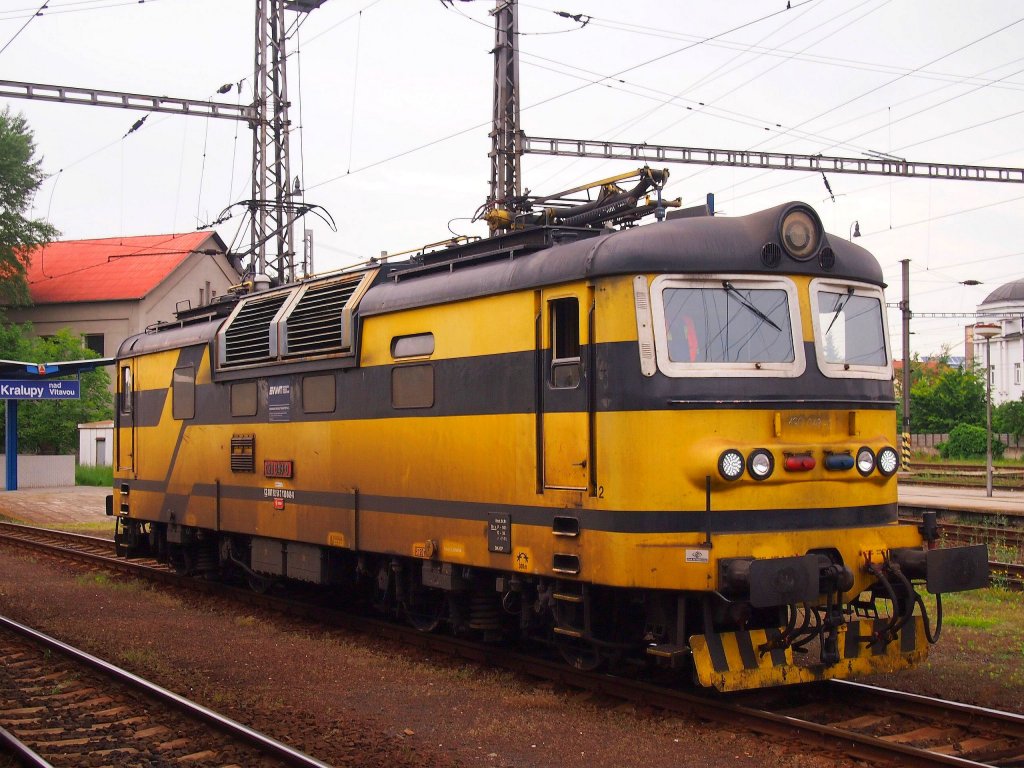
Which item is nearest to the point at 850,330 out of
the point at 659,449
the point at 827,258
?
the point at 827,258

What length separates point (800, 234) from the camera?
8641mm

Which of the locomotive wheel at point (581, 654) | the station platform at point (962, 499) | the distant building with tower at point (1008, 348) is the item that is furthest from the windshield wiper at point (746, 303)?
the distant building with tower at point (1008, 348)

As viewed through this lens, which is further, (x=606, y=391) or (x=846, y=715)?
(x=606, y=391)

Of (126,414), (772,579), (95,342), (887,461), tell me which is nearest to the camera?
(772,579)

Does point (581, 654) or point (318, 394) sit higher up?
point (318, 394)

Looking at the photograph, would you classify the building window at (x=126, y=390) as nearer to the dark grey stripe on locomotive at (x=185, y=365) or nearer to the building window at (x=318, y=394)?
the dark grey stripe on locomotive at (x=185, y=365)

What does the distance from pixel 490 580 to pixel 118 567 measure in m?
9.85

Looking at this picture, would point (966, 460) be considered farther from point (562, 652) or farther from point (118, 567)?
point (562, 652)

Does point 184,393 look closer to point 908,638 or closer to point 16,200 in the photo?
point 908,638

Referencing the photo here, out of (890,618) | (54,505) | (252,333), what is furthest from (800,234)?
(54,505)

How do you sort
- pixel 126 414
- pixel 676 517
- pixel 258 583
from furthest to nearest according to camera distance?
pixel 126 414
pixel 258 583
pixel 676 517

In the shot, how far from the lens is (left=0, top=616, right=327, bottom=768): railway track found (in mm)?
7477

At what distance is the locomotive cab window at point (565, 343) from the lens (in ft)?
28.2

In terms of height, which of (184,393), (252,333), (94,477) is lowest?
(94,477)
